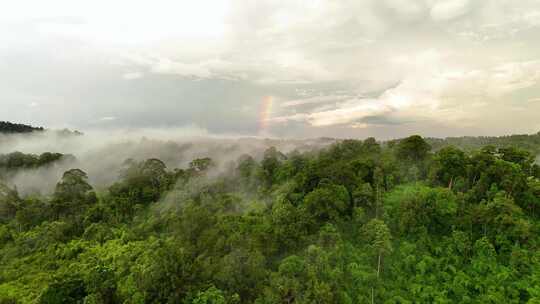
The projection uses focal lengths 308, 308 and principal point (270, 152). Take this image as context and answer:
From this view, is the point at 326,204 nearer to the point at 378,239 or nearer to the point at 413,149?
the point at 378,239

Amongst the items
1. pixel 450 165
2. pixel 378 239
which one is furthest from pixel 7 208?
pixel 450 165

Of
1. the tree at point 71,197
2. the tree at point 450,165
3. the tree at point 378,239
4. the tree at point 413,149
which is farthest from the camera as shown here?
the tree at point 413,149

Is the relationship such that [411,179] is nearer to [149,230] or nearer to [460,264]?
[460,264]

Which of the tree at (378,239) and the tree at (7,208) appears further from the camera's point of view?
the tree at (7,208)

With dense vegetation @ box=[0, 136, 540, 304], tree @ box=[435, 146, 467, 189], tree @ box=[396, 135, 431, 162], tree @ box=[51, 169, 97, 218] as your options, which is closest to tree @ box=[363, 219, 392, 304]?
dense vegetation @ box=[0, 136, 540, 304]

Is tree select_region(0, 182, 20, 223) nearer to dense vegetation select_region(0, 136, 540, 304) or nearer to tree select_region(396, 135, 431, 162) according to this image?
dense vegetation select_region(0, 136, 540, 304)

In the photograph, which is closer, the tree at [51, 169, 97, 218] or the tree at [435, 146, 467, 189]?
the tree at [435, 146, 467, 189]

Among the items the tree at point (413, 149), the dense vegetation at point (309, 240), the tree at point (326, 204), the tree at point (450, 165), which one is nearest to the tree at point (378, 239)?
the dense vegetation at point (309, 240)

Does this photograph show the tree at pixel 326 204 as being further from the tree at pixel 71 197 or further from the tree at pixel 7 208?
the tree at pixel 7 208

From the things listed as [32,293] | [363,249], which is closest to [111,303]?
[32,293]
